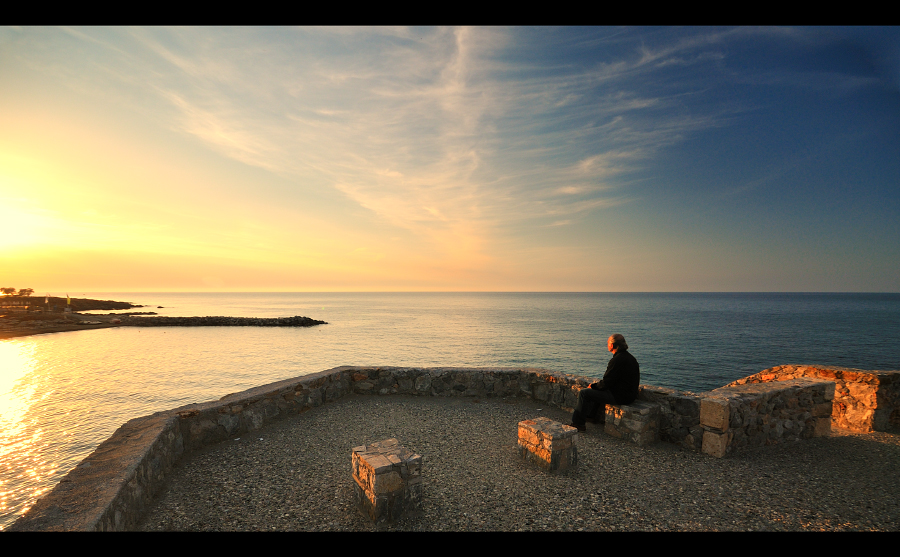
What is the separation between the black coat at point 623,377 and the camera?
636 cm

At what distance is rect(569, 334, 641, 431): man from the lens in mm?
6375

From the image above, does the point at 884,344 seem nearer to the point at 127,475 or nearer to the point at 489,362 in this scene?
the point at 489,362

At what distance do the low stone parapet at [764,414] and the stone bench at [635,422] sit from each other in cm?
73

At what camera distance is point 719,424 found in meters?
5.70

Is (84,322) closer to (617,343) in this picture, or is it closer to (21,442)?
(21,442)

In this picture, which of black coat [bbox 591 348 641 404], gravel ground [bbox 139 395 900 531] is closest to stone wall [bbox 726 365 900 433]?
gravel ground [bbox 139 395 900 531]

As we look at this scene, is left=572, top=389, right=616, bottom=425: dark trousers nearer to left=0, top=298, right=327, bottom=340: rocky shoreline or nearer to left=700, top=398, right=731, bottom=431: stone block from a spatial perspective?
left=700, top=398, right=731, bottom=431: stone block

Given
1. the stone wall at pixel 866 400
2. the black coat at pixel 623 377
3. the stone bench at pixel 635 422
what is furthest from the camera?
the stone wall at pixel 866 400

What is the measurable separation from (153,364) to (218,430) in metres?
22.9

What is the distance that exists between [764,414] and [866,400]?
3.31 m

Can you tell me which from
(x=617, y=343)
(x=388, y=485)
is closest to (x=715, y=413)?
(x=617, y=343)

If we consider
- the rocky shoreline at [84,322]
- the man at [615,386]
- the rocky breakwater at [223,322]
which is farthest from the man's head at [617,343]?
the rocky breakwater at [223,322]

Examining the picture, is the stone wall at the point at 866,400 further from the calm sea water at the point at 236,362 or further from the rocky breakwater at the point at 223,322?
the rocky breakwater at the point at 223,322

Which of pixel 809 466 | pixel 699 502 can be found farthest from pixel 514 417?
pixel 809 466
